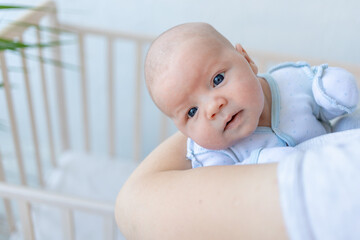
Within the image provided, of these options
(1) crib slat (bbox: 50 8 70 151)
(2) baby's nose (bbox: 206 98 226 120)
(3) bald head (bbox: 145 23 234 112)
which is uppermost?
(3) bald head (bbox: 145 23 234 112)

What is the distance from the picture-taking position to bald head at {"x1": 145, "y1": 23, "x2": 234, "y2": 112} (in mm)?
502

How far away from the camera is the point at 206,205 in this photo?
341mm

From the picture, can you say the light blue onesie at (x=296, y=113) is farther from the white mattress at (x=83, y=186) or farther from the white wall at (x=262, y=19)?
the white wall at (x=262, y=19)

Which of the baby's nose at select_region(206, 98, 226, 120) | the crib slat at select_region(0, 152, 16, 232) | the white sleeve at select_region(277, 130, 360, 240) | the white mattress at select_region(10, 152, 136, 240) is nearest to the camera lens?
the white sleeve at select_region(277, 130, 360, 240)

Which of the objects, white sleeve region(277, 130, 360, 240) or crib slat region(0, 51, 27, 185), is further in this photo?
crib slat region(0, 51, 27, 185)

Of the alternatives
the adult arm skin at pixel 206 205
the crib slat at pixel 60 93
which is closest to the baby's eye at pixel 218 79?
the adult arm skin at pixel 206 205

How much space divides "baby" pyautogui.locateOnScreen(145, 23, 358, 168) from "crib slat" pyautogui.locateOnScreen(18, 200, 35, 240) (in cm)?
34

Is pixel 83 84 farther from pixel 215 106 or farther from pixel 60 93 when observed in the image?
pixel 215 106

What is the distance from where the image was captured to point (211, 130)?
485mm

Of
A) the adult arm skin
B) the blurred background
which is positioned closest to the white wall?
the blurred background

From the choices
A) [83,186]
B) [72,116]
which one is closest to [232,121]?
[83,186]

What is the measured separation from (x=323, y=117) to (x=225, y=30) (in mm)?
843

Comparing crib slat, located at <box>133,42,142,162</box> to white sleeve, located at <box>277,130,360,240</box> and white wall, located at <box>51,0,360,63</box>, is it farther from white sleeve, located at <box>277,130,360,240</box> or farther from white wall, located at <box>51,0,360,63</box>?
white sleeve, located at <box>277,130,360,240</box>

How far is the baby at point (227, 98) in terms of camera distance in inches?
19.0
